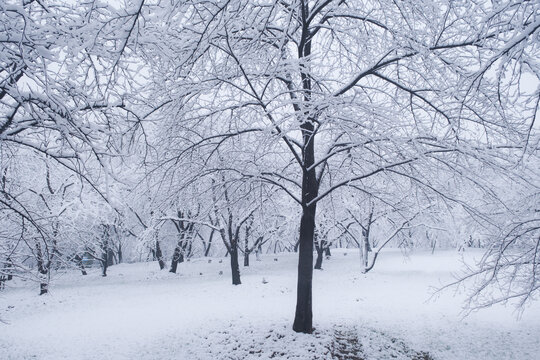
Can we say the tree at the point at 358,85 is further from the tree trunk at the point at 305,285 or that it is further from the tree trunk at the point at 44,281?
the tree trunk at the point at 44,281

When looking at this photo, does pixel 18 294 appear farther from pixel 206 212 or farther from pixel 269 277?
pixel 206 212

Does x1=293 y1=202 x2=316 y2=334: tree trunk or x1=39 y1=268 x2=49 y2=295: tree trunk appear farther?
x1=293 y1=202 x2=316 y2=334: tree trunk

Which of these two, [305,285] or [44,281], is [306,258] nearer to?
[305,285]

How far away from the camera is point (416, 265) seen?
80.3ft

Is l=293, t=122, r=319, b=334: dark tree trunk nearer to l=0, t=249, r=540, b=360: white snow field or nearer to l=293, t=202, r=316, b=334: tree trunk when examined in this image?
l=293, t=202, r=316, b=334: tree trunk

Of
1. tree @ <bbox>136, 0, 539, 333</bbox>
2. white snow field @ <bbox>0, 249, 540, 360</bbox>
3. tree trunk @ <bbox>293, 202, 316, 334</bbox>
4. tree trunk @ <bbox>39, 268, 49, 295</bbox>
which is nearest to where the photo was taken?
tree @ <bbox>136, 0, 539, 333</bbox>

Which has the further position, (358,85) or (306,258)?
(306,258)

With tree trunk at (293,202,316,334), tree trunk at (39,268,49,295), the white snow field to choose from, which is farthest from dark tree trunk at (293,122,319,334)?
tree trunk at (39,268,49,295)

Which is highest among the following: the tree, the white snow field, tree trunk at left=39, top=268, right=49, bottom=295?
the tree

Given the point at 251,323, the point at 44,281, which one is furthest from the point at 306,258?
the point at 44,281

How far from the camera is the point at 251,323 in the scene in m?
8.83

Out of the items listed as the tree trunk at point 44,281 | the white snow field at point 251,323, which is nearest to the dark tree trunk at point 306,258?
the white snow field at point 251,323

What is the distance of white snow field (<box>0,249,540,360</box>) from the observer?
7422 mm

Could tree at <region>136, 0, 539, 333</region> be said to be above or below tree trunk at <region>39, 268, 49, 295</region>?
Answer: above
